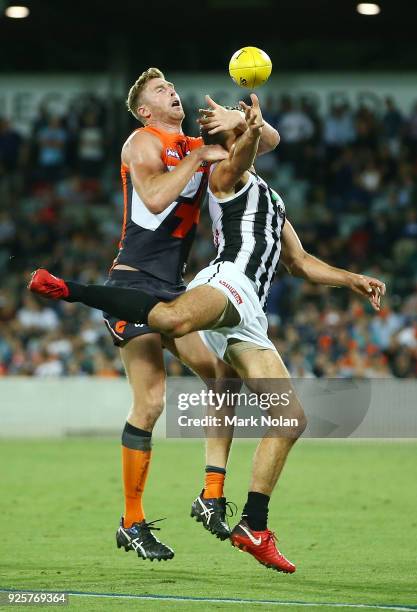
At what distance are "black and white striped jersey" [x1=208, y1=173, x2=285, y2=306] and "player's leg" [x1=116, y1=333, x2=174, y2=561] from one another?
0.72m

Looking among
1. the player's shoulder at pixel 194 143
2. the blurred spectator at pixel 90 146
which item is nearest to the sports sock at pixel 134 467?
the player's shoulder at pixel 194 143

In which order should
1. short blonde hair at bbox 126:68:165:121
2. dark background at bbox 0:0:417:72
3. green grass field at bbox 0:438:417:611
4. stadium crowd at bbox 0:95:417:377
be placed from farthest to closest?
1. dark background at bbox 0:0:417:72
2. stadium crowd at bbox 0:95:417:377
3. short blonde hair at bbox 126:68:165:121
4. green grass field at bbox 0:438:417:611

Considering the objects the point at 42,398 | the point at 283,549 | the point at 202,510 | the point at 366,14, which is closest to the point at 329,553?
the point at 283,549

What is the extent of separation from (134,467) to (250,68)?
8.73 feet

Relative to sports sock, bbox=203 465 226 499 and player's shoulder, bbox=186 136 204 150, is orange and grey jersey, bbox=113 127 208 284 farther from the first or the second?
sports sock, bbox=203 465 226 499

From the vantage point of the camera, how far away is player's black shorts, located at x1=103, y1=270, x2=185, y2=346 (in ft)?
24.2

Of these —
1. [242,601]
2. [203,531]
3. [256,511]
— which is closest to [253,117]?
[256,511]

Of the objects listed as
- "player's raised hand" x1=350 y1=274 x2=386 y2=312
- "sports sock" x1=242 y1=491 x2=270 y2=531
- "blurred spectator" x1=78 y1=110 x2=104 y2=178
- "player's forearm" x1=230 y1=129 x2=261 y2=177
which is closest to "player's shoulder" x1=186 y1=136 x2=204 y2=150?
"player's forearm" x1=230 y1=129 x2=261 y2=177

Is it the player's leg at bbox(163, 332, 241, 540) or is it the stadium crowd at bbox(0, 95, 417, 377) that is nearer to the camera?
the player's leg at bbox(163, 332, 241, 540)

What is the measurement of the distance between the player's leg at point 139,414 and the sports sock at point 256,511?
0.75 metres

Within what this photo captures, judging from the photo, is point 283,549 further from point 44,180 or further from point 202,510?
point 44,180

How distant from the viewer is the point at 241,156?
6.98 m

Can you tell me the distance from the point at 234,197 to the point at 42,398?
36.5ft

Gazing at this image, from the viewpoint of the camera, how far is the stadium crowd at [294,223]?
18.6 meters
